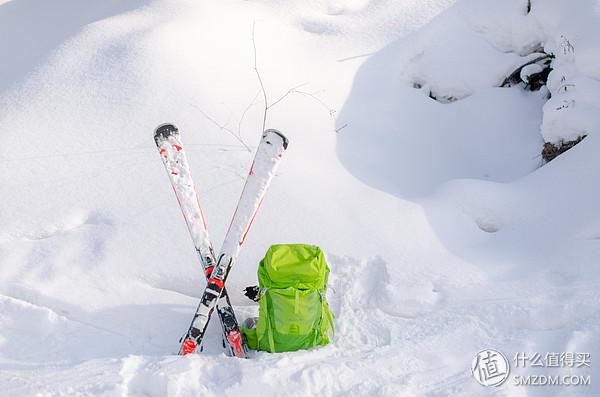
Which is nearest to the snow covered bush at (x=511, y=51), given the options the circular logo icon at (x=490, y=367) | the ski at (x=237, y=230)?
the circular logo icon at (x=490, y=367)

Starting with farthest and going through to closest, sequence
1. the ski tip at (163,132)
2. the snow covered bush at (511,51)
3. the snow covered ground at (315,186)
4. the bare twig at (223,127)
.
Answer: the snow covered bush at (511,51) < the bare twig at (223,127) < the ski tip at (163,132) < the snow covered ground at (315,186)

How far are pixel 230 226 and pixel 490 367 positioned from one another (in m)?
1.43

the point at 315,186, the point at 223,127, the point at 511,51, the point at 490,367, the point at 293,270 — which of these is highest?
the point at 511,51

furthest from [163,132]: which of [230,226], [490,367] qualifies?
[490,367]

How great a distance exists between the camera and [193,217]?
307 centimetres

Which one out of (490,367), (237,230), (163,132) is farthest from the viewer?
(163,132)

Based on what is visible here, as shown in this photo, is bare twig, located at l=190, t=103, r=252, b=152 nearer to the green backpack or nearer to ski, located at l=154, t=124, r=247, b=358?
ski, located at l=154, t=124, r=247, b=358

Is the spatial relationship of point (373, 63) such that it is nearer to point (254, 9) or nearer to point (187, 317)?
point (254, 9)

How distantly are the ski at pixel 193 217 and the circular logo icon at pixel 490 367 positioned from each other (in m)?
1.11

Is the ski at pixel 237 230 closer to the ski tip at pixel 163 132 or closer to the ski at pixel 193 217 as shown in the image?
the ski at pixel 193 217

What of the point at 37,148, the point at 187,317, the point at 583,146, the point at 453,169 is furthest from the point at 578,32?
the point at 37,148

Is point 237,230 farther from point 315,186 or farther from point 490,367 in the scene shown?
point 490,367

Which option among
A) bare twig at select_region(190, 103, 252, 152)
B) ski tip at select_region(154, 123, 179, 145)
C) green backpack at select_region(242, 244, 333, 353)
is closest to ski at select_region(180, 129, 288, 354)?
green backpack at select_region(242, 244, 333, 353)

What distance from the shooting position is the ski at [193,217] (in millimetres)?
2830
